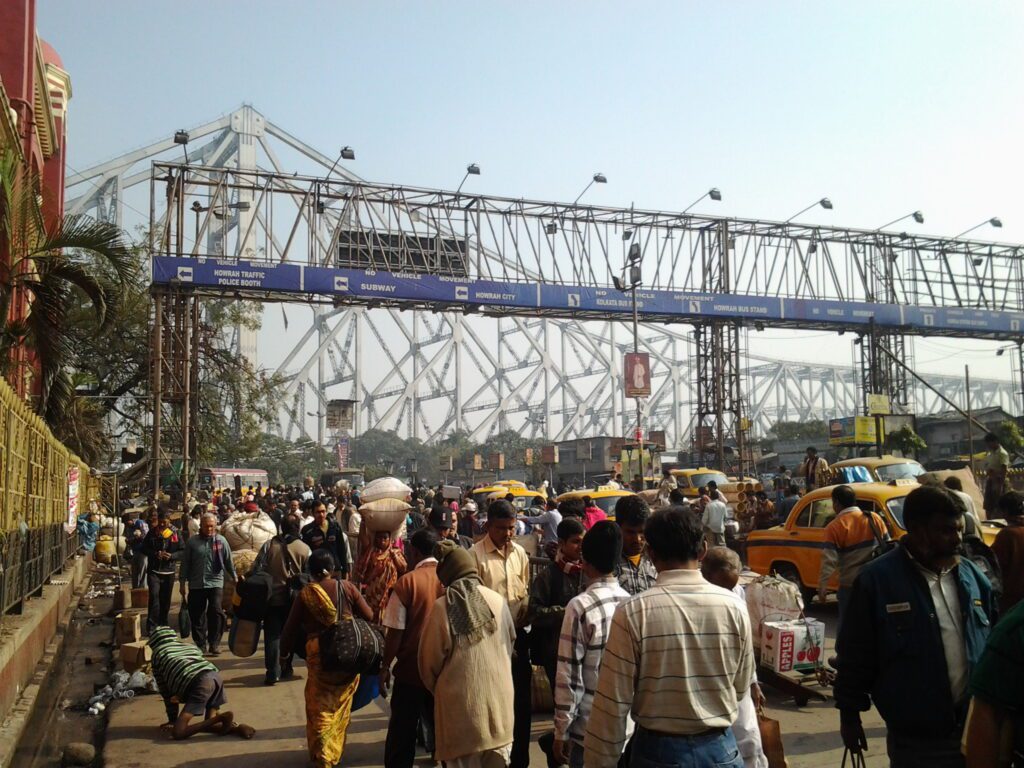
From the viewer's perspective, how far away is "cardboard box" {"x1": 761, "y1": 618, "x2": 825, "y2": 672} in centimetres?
710

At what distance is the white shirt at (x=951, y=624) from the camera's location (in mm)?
3100


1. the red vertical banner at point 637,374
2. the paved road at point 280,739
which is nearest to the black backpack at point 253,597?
the paved road at point 280,739

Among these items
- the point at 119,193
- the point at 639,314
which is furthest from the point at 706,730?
the point at 119,193

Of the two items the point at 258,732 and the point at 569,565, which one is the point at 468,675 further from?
the point at 258,732

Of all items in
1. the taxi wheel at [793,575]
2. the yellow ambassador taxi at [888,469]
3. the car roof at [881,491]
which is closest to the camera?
the car roof at [881,491]

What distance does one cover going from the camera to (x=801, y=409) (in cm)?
18975

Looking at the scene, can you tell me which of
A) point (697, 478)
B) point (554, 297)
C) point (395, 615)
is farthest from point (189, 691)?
point (554, 297)

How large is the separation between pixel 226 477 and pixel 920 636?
4447 centimetres

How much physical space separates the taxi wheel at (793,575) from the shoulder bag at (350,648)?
6773 millimetres

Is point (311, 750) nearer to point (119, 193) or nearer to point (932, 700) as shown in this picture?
point (932, 700)

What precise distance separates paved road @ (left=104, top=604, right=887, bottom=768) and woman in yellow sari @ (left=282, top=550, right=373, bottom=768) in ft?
2.15

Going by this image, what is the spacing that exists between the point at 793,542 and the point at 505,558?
255 inches

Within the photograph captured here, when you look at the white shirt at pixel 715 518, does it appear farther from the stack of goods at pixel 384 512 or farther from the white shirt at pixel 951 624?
the white shirt at pixel 951 624

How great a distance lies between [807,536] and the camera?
10.8 m
